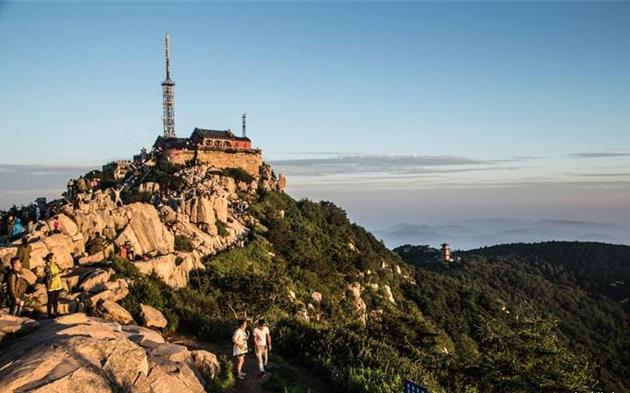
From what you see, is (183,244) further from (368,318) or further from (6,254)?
(368,318)

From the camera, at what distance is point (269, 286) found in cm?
2605

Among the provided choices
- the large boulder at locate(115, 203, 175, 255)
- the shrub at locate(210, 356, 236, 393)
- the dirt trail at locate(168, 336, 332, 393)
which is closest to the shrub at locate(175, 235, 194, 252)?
the large boulder at locate(115, 203, 175, 255)

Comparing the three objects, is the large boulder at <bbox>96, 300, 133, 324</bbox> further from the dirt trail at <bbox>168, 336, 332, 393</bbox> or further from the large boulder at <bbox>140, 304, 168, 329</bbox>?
the dirt trail at <bbox>168, 336, 332, 393</bbox>

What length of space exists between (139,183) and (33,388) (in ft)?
155

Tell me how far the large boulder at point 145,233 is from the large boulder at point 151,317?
864 centimetres

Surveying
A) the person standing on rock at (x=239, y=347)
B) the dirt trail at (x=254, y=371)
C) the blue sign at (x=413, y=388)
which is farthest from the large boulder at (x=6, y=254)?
the blue sign at (x=413, y=388)

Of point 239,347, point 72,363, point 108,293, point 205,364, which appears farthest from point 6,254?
point 72,363

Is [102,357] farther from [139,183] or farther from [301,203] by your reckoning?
[301,203]

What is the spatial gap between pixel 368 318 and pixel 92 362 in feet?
104

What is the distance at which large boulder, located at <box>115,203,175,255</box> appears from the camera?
26.0m

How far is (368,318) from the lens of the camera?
128 feet

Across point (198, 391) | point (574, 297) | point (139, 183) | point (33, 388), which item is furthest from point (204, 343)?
point (574, 297)

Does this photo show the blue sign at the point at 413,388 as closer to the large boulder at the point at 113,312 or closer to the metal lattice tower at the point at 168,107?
the large boulder at the point at 113,312

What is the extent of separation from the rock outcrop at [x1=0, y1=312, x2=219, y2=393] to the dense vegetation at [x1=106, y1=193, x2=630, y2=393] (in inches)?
125
